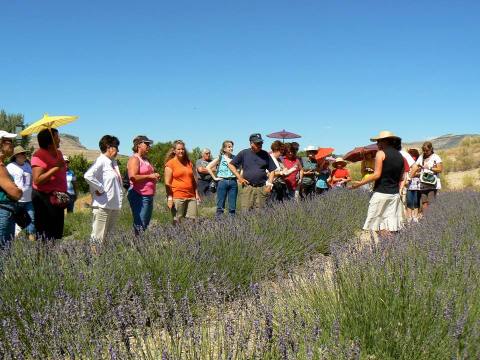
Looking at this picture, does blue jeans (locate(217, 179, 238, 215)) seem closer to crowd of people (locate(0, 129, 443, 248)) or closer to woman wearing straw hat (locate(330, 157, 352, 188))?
crowd of people (locate(0, 129, 443, 248))

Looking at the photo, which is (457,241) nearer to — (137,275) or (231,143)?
(137,275)

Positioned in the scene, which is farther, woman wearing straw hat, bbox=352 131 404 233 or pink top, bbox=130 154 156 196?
pink top, bbox=130 154 156 196

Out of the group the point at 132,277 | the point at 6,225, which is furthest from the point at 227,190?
the point at 132,277

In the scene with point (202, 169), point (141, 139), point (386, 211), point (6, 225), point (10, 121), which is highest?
point (10, 121)

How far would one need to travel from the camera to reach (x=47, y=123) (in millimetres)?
5648

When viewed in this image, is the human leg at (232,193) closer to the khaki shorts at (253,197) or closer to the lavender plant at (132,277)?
the khaki shorts at (253,197)

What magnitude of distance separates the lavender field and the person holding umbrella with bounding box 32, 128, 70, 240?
2.79 ft

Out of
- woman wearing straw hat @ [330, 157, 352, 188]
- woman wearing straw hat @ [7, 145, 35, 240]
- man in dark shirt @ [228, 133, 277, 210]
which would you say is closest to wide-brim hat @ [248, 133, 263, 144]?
man in dark shirt @ [228, 133, 277, 210]

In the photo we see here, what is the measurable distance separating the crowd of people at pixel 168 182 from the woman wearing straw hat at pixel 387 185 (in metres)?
0.01

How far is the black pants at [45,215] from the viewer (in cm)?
492

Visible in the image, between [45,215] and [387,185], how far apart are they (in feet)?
11.7

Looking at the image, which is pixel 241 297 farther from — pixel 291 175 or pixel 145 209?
pixel 291 175

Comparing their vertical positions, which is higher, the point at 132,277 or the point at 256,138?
the point at 256,138

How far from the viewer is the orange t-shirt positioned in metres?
6.43
